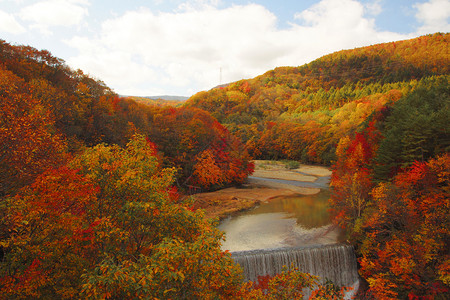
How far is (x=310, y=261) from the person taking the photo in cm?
1997

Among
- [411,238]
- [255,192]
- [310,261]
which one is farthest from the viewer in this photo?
[255,192]

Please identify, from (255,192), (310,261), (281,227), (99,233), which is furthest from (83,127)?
(310,261)

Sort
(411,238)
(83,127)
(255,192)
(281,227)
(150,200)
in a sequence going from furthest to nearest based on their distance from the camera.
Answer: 1. (255,192)
2. (83,127)
3. (281,227)
4. (411,238)
5. (150,200)

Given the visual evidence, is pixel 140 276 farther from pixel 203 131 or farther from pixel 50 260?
pixel 203 131

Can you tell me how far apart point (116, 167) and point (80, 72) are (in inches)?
→ 1404

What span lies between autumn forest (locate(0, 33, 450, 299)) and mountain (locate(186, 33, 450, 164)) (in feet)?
118

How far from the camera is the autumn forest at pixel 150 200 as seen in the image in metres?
7.78

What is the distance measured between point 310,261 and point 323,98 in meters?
122

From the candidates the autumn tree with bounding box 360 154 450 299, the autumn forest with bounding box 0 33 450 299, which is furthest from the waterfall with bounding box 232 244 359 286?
the autumn tree with bounding box 360 154 450 299

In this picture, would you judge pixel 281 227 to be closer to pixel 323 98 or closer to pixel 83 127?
pixel 83 127

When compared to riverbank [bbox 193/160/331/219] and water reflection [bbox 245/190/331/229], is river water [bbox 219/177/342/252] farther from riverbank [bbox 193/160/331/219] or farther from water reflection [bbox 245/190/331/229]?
riverbank [bbox 193/160/331/219]

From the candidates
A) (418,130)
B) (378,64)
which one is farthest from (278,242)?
(378,64)

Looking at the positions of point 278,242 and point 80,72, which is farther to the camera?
point 80,72

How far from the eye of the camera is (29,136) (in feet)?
33.2
